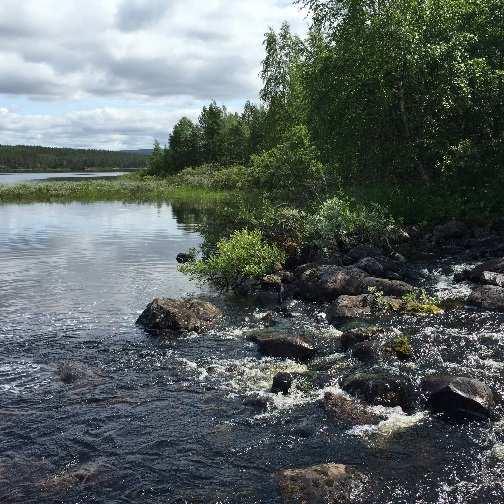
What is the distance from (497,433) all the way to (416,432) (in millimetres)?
1686

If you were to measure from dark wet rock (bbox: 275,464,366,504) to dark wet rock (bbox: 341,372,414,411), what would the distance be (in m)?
3.15

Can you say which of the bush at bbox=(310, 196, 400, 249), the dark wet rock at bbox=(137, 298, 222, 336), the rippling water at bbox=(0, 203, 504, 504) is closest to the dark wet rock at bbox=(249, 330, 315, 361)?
the rippling water at bbox=(0, 203, 504, 504)

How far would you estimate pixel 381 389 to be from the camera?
1349cm

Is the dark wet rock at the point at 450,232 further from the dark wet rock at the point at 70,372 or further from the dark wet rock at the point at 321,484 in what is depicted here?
the dark wet rock at the point at 321,484

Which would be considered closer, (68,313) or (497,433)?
(497,433)

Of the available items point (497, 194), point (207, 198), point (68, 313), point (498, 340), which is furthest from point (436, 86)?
point (207, 198)

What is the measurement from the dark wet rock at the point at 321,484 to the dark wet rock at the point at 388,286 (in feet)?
43.1

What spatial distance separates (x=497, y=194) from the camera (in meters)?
33.8

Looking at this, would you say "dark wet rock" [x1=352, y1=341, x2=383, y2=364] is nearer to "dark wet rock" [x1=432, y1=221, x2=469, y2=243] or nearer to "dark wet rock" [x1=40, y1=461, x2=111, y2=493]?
"dark wet rock" [x1=40, y1=461, x2=111, y2=493]

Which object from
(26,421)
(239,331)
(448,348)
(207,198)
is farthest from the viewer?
(207,198)

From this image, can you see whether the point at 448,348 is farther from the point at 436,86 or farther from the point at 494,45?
the point at 494,45

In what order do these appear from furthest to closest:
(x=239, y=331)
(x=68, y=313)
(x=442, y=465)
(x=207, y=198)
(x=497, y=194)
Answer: (x=207, y=198), (x=497, y=194), (x=68, y=313), (x=239, y=331), (x=442, y=465)

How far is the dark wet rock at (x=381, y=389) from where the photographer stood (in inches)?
524

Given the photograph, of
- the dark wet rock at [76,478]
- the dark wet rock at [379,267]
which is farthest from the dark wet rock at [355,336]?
the dark wet rock at [76,478]
